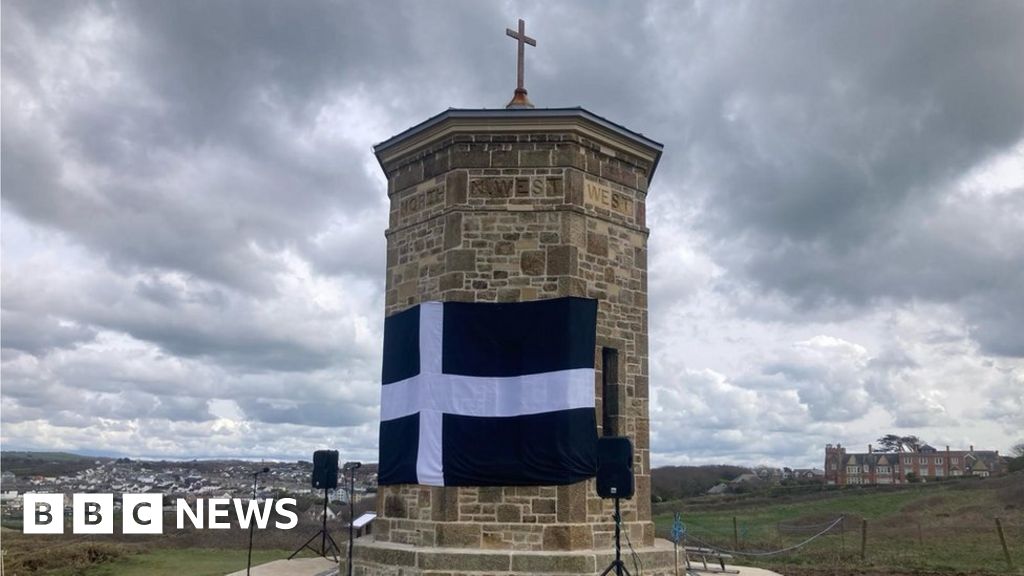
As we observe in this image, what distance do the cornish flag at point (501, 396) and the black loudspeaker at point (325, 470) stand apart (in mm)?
1318

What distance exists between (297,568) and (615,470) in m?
8.26

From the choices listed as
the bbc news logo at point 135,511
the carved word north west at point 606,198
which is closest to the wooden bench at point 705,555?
the carved word north west at point 606,198

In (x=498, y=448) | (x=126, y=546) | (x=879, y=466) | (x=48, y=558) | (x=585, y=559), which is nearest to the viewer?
(x=585, y=559)

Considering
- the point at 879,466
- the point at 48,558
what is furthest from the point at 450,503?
the point at 879,466

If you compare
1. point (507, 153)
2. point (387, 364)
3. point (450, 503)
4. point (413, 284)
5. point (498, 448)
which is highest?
point (507, 153)

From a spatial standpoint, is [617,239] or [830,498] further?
[830,498]

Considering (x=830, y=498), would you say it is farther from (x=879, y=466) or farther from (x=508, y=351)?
(x=879, y=466)

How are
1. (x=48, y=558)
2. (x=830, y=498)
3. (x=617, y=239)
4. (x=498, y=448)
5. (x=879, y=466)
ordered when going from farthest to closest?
(x=879, y=466) → (x=830, y=498) → (x=48, y=558) → (x=617, y=239) → (x=498, y=448)

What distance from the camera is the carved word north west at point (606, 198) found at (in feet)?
40.5

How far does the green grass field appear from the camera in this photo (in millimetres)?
19188

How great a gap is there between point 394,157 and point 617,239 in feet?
12.6

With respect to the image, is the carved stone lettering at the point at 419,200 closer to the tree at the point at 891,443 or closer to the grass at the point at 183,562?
the grass at the point at 183,562

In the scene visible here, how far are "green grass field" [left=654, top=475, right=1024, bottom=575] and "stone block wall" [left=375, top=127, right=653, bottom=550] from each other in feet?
28.7

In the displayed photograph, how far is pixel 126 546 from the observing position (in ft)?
70.6
